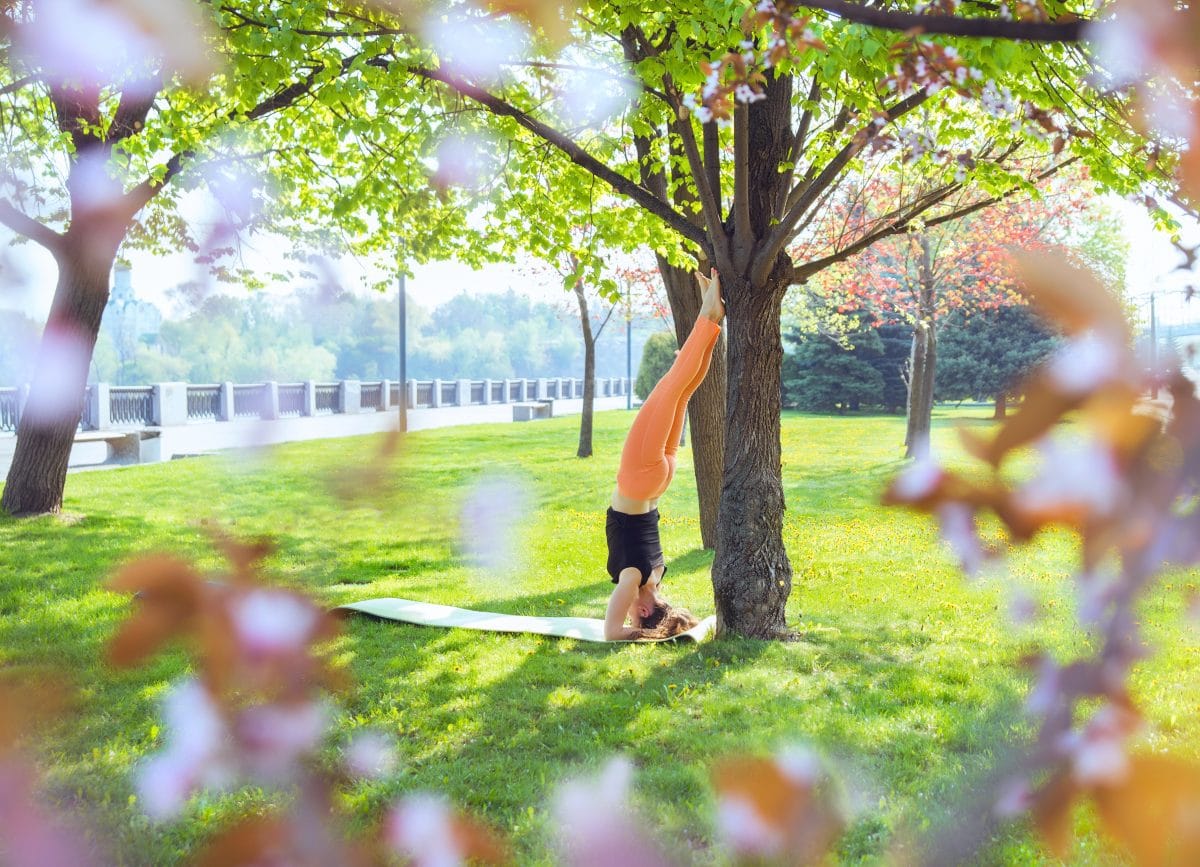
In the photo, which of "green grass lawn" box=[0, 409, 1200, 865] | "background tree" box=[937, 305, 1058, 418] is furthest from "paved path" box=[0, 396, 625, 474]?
"background tree" box=[937, 305, 1058, 418]

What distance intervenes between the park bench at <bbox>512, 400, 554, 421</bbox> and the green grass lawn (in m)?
20.4

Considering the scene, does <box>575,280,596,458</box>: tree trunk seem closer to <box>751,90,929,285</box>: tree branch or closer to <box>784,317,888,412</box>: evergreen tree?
<box>751,90,929,285</box>: tree branch

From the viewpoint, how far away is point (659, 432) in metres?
5.12

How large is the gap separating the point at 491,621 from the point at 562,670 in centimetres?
125

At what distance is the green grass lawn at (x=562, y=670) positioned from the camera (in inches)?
71.2

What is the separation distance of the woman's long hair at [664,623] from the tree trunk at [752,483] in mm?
242

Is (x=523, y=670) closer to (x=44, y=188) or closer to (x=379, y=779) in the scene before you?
(x=379, y=779)

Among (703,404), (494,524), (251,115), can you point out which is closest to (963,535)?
(703,404)

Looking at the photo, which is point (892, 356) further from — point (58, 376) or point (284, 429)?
point (284, 429)

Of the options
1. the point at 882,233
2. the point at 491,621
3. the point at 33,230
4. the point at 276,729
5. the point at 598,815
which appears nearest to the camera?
the point at 276,729

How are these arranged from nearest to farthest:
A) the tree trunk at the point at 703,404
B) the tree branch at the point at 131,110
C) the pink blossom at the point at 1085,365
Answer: the pink blossom at the point at 1085,365 < the tree trunk at the point at 703,404 < the tree branch at the point at 131,110

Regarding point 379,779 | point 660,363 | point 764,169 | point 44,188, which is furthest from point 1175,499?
point 660,363

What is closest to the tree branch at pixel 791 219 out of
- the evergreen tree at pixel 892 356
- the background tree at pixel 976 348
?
the background tree at pixel 976 348

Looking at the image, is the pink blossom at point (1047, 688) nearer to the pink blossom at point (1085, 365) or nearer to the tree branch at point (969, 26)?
the pink blossom at point (1085, 365)
